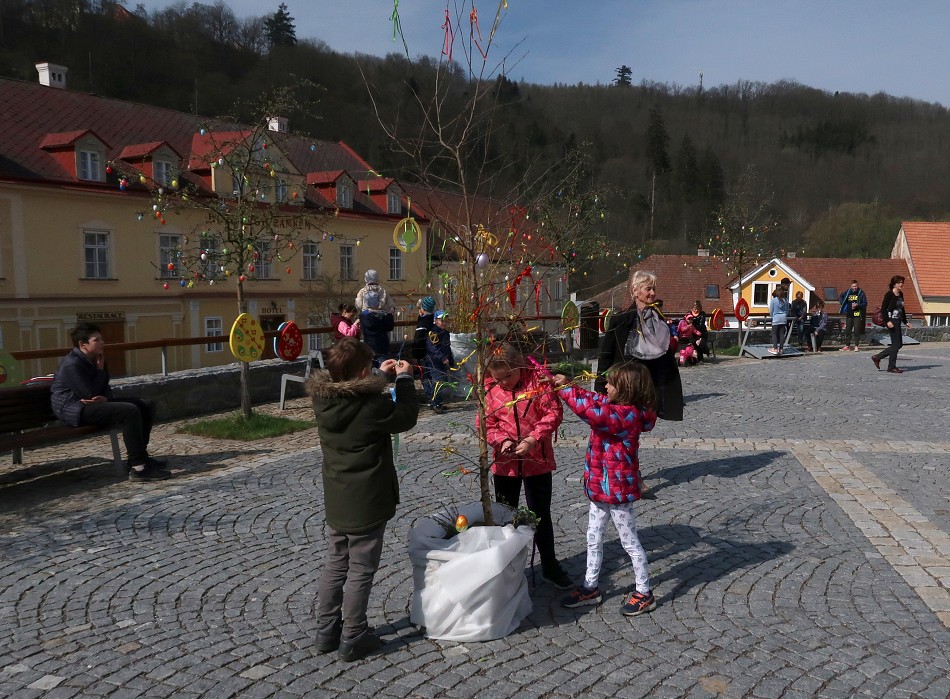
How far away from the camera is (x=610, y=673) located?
369 cm

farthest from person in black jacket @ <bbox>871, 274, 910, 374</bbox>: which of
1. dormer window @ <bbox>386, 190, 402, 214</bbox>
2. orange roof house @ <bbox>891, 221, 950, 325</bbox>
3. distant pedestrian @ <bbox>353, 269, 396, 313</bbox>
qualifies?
orange roof house @ <bbox>891, 221, 950, 325</bbox>

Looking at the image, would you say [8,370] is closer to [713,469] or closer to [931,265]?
[713,469]

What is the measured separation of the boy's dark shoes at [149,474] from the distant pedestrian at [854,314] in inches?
729

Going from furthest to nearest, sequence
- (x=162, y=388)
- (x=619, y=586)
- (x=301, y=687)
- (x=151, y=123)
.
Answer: (x=151, y=123), (x=162, y=388), (x=619, y=586), (x=301, y=687)

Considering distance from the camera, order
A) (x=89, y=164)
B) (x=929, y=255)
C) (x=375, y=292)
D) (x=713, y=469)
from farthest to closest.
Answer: (x=929, y=255) → (x=89, y=164) → (x=375, y=292) → (x=713, y=469)

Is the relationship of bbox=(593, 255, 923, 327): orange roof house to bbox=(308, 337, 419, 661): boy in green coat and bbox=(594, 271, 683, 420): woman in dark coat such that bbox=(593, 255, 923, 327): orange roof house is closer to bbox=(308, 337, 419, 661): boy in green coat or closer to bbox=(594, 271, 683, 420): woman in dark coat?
bbox=(594, 271, 683, 420): woman in dark coat

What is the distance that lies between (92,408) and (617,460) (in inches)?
197

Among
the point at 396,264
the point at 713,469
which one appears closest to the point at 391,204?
the point at 396,264

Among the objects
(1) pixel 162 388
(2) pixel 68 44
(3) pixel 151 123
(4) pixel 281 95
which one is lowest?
(1) pixel 162 388

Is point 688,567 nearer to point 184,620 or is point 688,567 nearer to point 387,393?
point 387,393

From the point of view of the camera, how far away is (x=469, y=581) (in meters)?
3.92

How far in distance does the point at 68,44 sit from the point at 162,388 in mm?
59074

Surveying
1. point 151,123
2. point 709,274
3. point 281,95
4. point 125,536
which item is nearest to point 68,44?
point 151,123

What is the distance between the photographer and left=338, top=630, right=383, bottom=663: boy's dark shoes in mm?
3783
